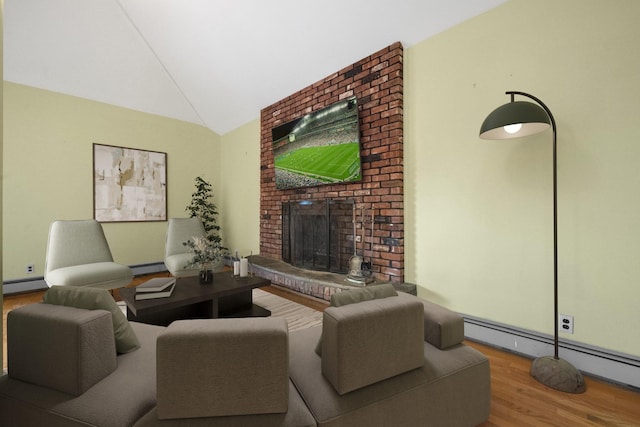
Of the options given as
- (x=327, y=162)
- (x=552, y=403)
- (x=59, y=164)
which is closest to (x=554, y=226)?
(x=552, y=403)

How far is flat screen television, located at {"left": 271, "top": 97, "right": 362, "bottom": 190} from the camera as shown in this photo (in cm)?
307

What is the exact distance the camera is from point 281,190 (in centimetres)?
413

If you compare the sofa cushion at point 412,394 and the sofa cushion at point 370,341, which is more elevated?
the sofa cushion at point 370,341

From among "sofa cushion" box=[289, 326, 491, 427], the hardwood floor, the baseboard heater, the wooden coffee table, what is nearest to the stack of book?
the wooden coffee table

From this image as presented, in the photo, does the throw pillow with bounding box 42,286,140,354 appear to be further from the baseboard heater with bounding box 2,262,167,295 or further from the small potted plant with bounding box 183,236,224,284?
the baseboard heater with bounding box 2,262,167,295

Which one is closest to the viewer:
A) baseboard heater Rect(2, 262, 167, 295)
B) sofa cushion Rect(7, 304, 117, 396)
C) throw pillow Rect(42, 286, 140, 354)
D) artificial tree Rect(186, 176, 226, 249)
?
sofa cushion Rect(7, 304, 117, 396)

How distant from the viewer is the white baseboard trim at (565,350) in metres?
1.69

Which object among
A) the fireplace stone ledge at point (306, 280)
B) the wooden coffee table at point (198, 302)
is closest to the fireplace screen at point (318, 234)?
the fireplace stone ledge at point (306, 280)

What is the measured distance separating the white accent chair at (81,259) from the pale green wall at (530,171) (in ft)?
10.4

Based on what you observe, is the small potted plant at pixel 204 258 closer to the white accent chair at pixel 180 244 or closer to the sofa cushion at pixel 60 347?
the white accent chair at pixel 180 244

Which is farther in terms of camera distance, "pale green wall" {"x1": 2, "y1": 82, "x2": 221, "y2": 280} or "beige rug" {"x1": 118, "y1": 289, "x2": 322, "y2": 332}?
"pale green wall" {"x1": 2, "y1": 82, "x2": 221, "y2": 280}

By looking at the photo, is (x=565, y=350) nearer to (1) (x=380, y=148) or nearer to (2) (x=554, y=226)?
(2) (x=554, y=226)

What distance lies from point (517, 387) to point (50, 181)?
220 inches

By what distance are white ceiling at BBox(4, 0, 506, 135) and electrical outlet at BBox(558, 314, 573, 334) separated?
93.4 inches
